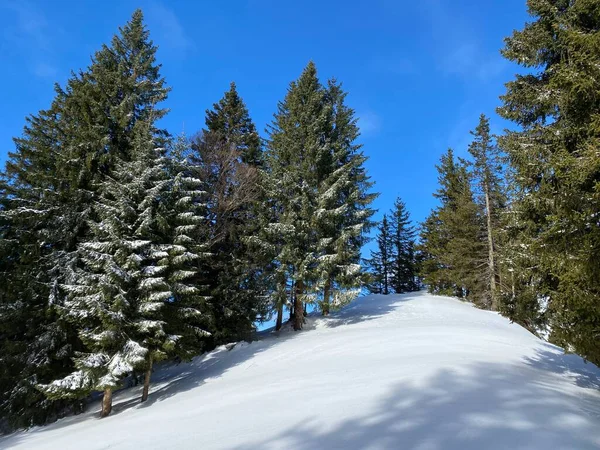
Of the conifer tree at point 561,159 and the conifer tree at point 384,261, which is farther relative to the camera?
the conifer tree at point 384,261

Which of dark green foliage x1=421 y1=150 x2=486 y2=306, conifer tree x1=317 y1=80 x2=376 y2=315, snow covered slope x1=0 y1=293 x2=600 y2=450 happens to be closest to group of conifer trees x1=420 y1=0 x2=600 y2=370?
snow covered slope x1=0 y1=293 x2=600 y2=450

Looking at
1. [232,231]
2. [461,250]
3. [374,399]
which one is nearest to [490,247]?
[461,250]

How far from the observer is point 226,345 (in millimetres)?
14789

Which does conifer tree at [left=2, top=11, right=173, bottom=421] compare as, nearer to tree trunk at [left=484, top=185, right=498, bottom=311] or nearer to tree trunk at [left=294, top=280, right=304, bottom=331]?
tree trunk at [left=294, top=280, right=304, bottom=331]

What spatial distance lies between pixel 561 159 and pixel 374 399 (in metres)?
5.29

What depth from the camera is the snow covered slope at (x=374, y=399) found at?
4.38 metres

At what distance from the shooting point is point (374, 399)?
591 centimetres

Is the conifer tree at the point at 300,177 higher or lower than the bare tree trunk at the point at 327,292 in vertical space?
higher

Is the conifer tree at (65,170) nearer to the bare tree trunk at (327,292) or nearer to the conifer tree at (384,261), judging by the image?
the bare tree trunk at (327,292)

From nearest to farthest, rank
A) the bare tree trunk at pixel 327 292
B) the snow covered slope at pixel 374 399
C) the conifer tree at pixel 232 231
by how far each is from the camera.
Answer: the snow covered slope at pixel 374 399, the conifer tree at pixel 232 231, the bare tree trunk at pixel 327 292

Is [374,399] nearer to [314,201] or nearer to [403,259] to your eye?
[314,201]

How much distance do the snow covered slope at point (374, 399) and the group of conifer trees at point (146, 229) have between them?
1.89 metres

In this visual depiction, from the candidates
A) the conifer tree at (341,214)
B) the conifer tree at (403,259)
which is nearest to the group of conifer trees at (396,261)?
the conifer tree at (403,259)

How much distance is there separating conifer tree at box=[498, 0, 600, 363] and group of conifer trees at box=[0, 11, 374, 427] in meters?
9.02
